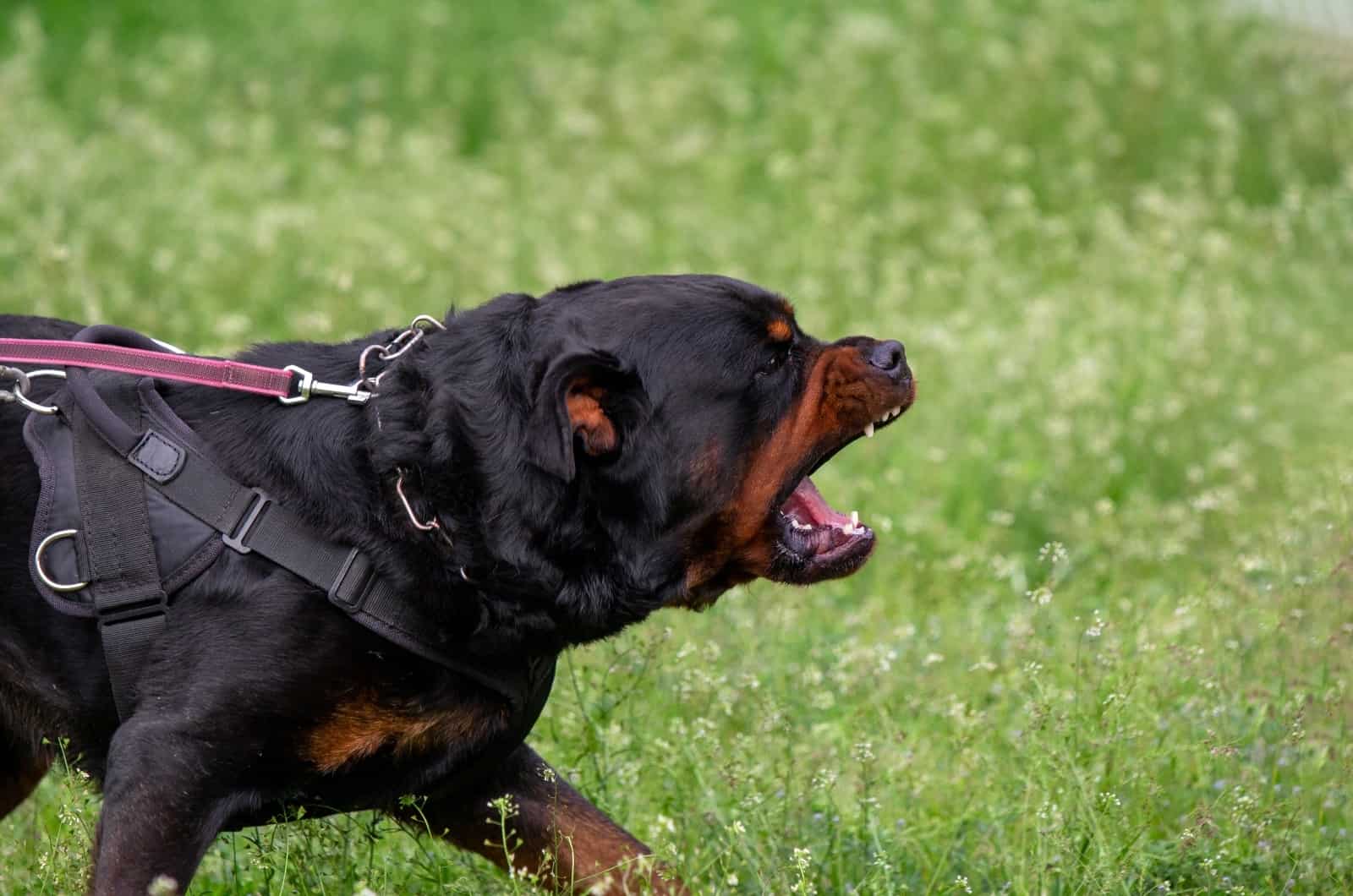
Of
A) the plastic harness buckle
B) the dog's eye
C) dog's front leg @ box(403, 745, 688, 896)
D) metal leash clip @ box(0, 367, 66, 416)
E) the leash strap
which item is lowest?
dog's front leg @ box(403, 745, 688, 896)

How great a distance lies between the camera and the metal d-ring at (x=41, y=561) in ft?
10.5

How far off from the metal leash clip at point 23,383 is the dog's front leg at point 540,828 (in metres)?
1.18

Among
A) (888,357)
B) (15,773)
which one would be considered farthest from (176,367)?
(888,357)

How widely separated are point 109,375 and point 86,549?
41 cm

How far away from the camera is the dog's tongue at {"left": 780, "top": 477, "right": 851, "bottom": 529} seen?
3.75 metres

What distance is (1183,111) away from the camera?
10.2 metres

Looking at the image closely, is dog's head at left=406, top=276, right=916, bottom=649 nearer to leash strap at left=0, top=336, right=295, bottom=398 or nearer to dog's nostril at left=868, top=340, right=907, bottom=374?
dog's nostril at left=868, top=340, right=907, bottom=374

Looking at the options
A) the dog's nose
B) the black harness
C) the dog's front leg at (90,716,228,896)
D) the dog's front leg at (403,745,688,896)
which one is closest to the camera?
the dog's front leg at (90,716,228,896)

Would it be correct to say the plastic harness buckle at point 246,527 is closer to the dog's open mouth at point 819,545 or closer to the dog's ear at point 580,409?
the dog's ear at point 580,409

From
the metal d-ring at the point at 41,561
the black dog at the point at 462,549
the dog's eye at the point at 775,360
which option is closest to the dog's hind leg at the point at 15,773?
the black dog at the point at 462,549

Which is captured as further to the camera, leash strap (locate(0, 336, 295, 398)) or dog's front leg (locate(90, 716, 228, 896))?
leash strap (locate(0, 336, 295, 398))

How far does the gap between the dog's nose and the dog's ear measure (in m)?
0.60

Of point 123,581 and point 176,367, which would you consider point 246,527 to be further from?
point 176,367

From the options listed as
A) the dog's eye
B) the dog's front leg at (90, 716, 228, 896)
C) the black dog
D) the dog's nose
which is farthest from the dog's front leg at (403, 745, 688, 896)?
the dog's nose
